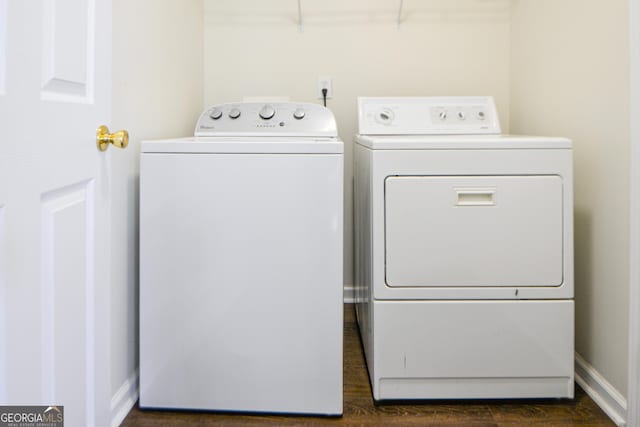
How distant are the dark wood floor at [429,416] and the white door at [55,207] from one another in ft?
1.11

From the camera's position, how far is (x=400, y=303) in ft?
4.84

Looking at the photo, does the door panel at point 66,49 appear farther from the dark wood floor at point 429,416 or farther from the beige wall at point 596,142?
the beige wall at point 596,142

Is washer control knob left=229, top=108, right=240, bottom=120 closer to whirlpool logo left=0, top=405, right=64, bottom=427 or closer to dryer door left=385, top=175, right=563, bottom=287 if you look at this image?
dryer door left=385, top=175, right=563, bottom=287

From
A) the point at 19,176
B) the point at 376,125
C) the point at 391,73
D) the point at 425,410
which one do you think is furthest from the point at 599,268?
the point at 19,176

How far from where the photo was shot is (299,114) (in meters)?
1.87

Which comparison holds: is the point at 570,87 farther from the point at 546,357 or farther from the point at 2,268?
the point at 2,268

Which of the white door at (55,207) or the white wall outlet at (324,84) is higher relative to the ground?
the white wall outlet at (324,84)

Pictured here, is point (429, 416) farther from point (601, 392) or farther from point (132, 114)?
point (132, 114)

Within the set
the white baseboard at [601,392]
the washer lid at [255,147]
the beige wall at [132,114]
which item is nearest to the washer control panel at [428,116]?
the washer lid at [255,147]

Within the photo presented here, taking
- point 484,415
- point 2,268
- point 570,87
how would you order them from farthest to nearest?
point 570,87
point 484,415
point 2,268

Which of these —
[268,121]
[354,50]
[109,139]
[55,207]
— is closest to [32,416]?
[55,207]

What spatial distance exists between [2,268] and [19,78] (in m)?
0.28

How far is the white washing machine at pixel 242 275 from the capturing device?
1391 millimetres

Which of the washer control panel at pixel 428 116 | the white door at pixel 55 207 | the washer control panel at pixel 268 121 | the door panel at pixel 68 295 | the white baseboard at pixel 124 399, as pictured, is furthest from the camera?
the washer control panel at pixel 428 116
